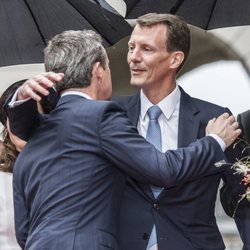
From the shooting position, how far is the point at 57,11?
412 centimetres

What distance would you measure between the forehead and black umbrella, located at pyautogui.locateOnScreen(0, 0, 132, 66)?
0.81 metres

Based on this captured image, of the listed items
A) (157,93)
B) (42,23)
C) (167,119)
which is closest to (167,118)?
(167,119)

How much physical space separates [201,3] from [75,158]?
1570 millimetres

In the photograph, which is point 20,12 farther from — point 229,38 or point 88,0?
point 229,38

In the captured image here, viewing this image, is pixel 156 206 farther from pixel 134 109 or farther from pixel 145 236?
pixel 134 109

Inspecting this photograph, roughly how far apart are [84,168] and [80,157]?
40 mm

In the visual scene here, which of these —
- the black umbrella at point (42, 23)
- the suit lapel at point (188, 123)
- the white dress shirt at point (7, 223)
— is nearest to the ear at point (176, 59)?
the suit lapel at point (188, 123)

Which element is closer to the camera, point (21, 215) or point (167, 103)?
point (21, 215)

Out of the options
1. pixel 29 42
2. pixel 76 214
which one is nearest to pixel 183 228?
pixel 76 214

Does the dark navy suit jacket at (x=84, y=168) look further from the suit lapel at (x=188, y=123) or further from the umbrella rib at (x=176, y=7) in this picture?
the umbrella rib at (x=176, y=7)

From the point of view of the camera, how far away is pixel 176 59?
10.6 feet

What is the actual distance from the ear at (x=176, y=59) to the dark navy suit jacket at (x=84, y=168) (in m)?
0.56

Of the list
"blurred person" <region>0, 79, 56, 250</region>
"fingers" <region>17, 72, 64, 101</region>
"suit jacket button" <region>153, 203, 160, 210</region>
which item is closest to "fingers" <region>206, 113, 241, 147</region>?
"suit jacket button" <region>153, 203, 160, 210</region>

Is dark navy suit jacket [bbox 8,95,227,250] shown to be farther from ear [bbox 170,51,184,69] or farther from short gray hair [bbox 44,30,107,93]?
ear [bbox 170,51,184,69]
